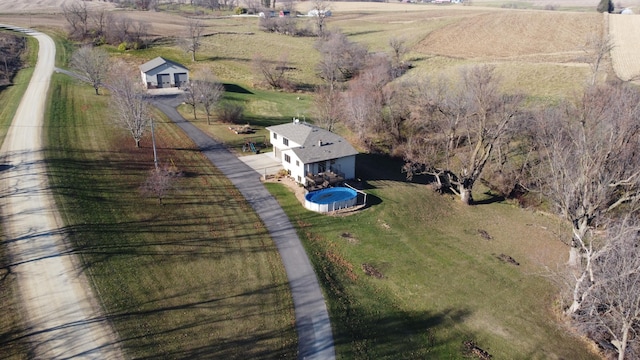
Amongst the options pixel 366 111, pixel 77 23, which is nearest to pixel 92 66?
pixel 366 111

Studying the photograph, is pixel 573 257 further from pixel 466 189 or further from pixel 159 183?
pixel 159 183

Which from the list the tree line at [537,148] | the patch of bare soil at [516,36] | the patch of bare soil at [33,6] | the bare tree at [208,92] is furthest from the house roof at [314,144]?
the patch of bare soil at [33,6]

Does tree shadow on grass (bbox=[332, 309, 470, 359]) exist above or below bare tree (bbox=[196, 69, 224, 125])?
below

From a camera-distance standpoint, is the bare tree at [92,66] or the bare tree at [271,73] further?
the bare tree at [271,73]

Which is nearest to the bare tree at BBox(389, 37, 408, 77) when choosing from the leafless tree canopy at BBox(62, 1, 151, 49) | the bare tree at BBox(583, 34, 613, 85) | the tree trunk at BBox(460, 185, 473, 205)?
the bare tree at BBox(583, 34, 613, 85)

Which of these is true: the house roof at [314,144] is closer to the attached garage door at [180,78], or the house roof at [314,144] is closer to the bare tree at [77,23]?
the attached garage door at [180,78]

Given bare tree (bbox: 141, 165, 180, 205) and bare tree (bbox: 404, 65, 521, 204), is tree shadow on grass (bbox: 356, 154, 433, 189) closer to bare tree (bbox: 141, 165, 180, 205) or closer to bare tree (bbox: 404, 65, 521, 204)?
bare tree (bbox: 404, 65, 521, 204)
